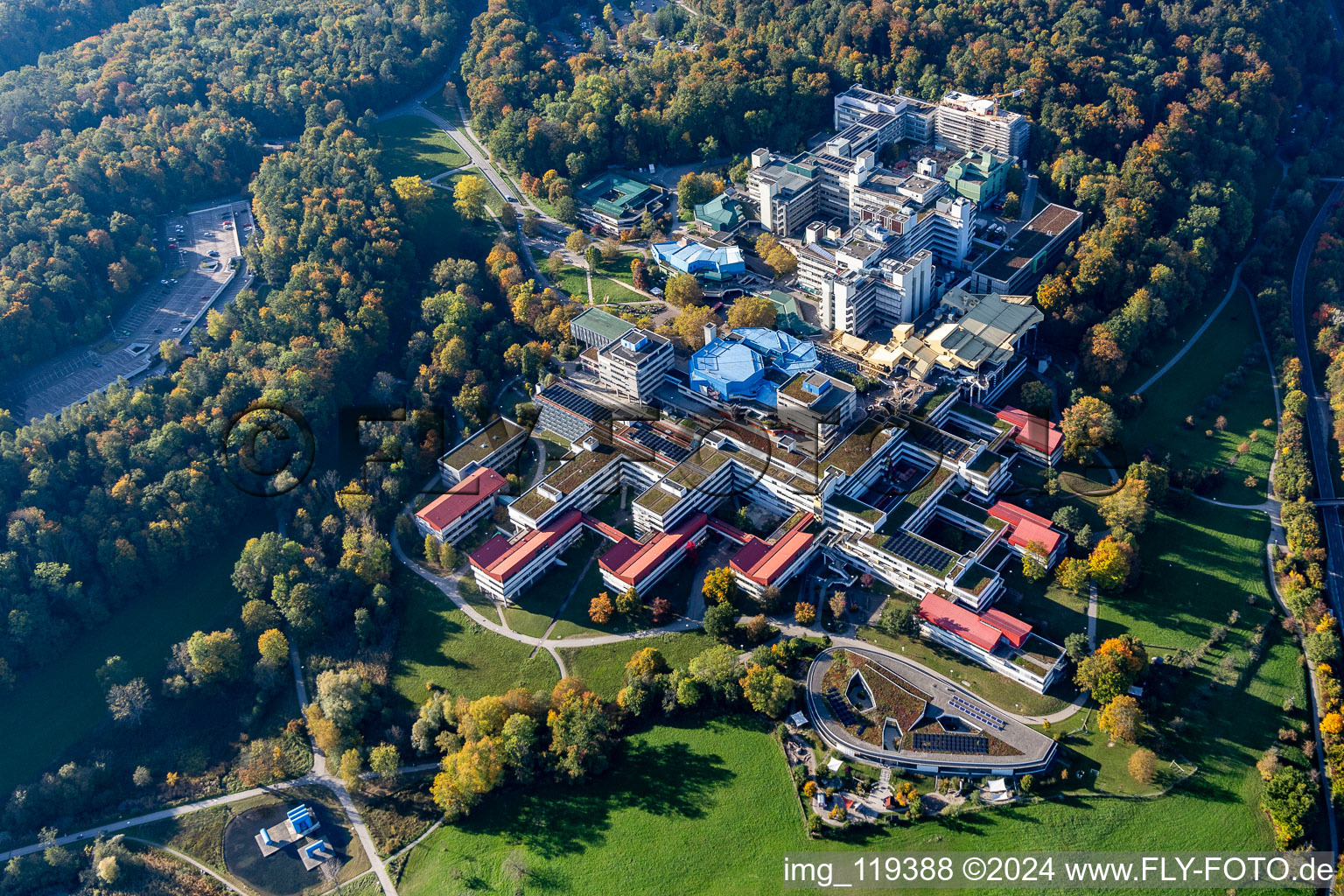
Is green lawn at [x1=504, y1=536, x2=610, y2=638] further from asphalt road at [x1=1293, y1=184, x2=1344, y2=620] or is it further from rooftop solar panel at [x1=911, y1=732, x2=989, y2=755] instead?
asphalt road at [x1=1293, y1=184, x2=1344, y2=620]

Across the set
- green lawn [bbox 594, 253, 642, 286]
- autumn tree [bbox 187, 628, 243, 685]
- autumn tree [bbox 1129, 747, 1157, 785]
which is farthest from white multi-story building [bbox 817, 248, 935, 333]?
autumn tree [bbox 187, 628, 243, 685]

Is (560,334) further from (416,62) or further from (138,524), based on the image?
(416,62)

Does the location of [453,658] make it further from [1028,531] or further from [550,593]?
[1028,531]

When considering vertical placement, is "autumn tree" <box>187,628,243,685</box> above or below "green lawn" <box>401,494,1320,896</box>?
above

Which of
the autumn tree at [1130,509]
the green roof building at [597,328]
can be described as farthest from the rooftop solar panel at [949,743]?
the green roof building at [597,328]

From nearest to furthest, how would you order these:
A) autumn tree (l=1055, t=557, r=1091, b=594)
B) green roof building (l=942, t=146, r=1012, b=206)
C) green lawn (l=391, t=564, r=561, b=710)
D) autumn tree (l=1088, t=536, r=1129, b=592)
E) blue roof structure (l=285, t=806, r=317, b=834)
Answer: blue roof structure (l=285, t=806, r=317, b=834), autumn tree (l=1088, t=536, r=1129, b=592), autumn tree (l=1055, t=557, r=1091, b=594), green lawn (l=391, t=564, r=561, b=710), green roof building (l=942, t=146, r=1012, b=206)

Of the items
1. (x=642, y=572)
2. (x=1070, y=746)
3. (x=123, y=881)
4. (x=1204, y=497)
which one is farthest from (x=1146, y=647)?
(x=123, y=881)

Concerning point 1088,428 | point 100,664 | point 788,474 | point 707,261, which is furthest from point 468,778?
point 1088,428
